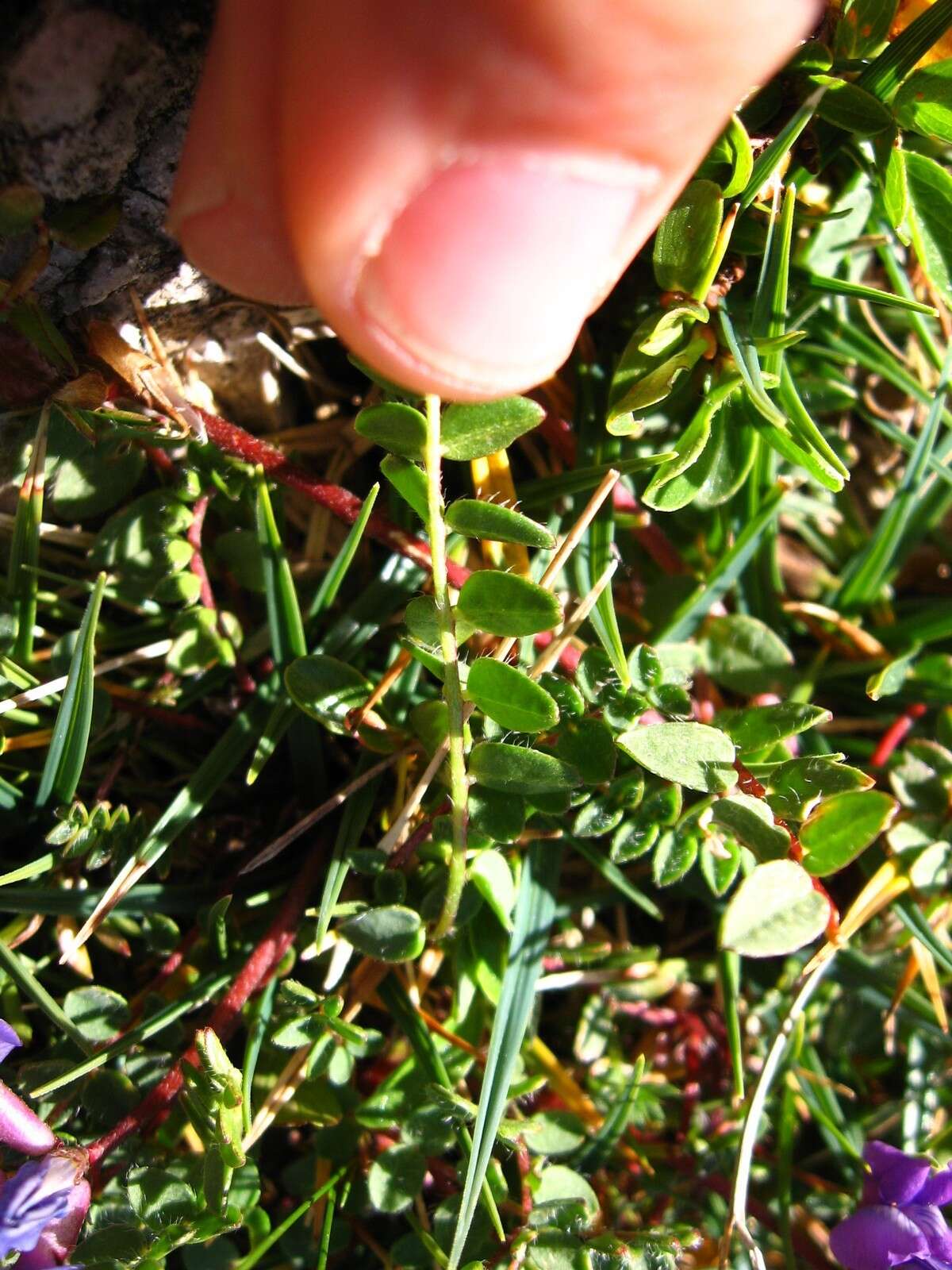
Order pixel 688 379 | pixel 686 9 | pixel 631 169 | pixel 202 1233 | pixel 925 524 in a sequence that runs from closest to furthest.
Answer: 1. pixel 686 9
2. pixel 631 169
3. pixel 202 1233
4. pixel 688 379
5. pixel 925 524

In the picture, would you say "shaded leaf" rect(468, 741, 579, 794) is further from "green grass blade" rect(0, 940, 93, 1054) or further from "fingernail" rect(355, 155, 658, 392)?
"green grass blade" rect(0, 940, 93, 1054)

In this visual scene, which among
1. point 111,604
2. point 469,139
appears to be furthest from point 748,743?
point 111,604

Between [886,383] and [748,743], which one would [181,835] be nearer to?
[748,743]

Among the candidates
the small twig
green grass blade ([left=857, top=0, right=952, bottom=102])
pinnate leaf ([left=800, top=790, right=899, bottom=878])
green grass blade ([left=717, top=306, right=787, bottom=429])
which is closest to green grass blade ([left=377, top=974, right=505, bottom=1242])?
the small twig

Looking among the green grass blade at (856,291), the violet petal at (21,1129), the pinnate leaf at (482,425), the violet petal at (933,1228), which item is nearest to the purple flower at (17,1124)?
the violet petal at (21,1129)

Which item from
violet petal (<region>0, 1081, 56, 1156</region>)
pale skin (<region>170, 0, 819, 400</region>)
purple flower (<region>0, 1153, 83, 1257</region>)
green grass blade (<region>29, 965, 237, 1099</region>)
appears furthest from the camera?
green grass blade (<region>29, 965, 237, 1099</region>)
